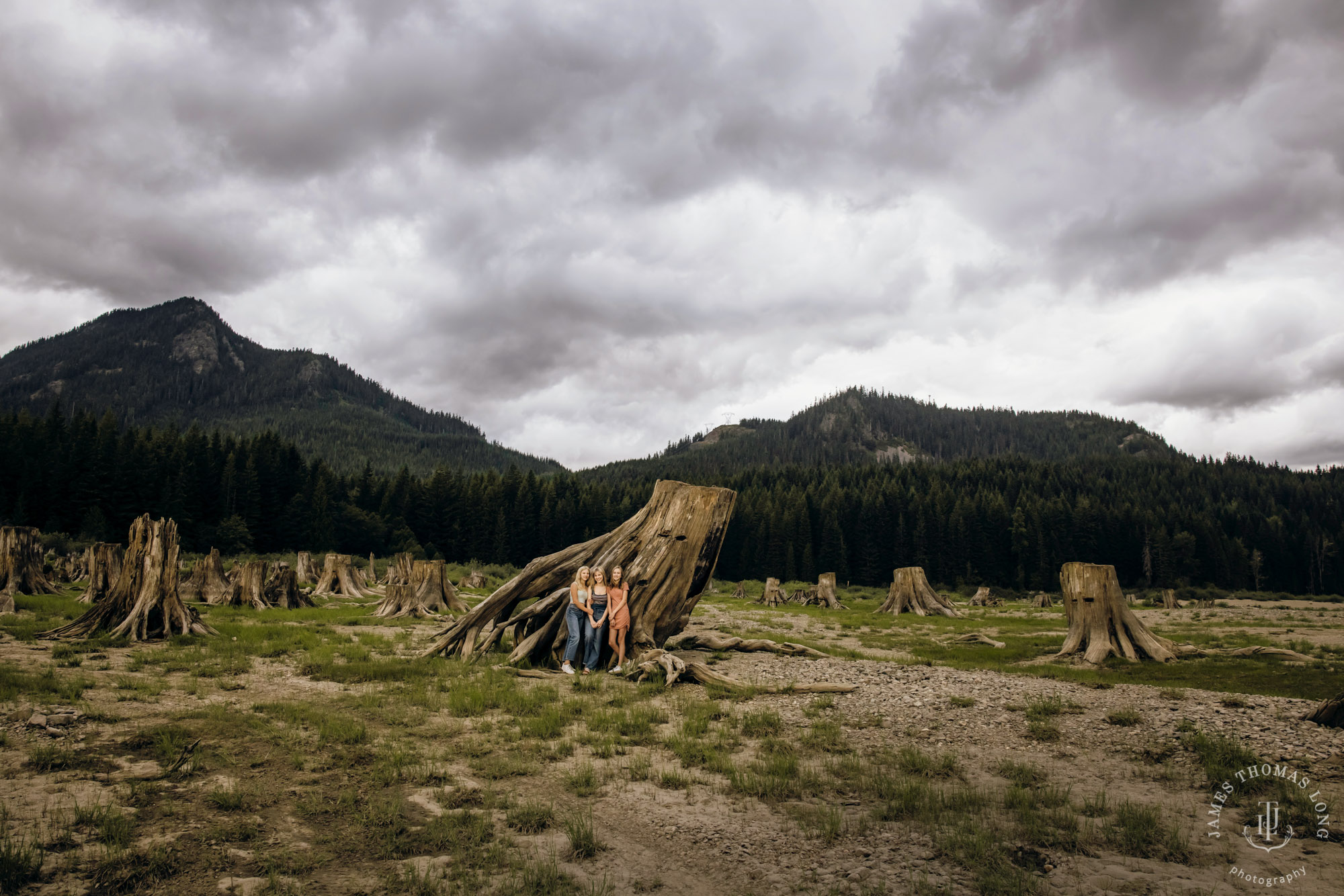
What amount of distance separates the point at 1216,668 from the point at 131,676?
19.9 m

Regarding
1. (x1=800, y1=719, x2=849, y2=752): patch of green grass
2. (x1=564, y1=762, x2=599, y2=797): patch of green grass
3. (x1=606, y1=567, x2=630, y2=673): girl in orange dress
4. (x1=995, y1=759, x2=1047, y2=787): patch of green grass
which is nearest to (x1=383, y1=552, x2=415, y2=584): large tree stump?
(x1=606, y1=567, x2=630, y2=673): girl in orange dress

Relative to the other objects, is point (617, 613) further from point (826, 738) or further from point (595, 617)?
point (826, 738)

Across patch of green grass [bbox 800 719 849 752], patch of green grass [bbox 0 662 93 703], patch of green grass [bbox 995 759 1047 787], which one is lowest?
patch of green grass [bbox 0 662 93 703]

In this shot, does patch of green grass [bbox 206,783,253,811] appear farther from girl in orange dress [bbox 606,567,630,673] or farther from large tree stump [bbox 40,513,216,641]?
large tree stump [bbox 40,513,216,641]

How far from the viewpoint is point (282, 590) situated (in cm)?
2388

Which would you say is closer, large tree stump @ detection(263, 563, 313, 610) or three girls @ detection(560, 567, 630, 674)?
three girls @ detection(560, 567, 630, 674)

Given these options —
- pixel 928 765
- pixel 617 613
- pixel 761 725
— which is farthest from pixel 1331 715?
pixel 617 613

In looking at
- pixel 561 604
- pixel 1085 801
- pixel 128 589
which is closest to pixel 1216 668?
pixel 1085 801

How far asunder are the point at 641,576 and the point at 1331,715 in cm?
1032

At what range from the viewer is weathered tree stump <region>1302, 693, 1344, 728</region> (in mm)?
7367

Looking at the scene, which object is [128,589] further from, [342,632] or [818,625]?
[818,625]

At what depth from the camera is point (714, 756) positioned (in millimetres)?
6848

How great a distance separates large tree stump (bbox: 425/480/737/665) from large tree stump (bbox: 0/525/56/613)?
18.1 m

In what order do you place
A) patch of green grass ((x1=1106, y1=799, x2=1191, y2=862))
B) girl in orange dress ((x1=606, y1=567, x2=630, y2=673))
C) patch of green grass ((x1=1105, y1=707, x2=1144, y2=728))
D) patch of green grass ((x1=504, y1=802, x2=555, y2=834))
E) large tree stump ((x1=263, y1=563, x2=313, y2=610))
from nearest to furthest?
patch of green grass ((x1=1106, y1=799, x2=1191, y2=862))
patch of green grass ((x1=504, y1=802, x2=555, y2=834))
patch of green grass ((x1=1105, y1=707, x2=1144, y2=728))
girl in orange dress ((x1=606, y1=567, x2=630, y2=673))
large tree stump ((x1=263, y1=563, x2=313, y2=610))
